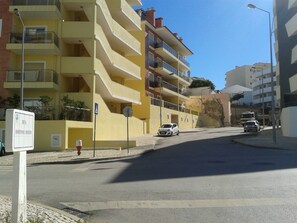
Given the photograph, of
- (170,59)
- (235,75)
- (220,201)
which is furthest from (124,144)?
(235,75)

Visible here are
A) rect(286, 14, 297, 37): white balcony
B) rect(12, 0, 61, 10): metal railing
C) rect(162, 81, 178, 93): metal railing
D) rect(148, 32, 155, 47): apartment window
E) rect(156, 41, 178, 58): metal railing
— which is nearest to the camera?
rect(12, 0, 61, 10): metal railing

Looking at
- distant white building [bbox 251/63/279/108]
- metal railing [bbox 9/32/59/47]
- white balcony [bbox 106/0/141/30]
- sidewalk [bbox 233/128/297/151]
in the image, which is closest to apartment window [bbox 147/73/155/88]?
white balcony [bbox 106/0/141/30]

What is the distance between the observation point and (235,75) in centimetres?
16962

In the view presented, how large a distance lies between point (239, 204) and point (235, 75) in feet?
543

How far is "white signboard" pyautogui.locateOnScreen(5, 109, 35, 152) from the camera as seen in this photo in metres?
5.79

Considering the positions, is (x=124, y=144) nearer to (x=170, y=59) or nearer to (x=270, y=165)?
(x=270, y=165)

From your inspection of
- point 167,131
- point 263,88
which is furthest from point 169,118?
point 263,88

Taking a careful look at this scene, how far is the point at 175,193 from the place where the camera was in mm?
10602

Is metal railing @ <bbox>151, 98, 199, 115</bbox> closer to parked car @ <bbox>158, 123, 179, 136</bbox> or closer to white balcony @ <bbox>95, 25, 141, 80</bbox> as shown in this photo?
parked car @ <bbox>158, 123, 179, 136</bbox>

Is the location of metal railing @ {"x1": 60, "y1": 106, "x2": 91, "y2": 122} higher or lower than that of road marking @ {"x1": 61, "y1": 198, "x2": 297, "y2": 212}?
higher

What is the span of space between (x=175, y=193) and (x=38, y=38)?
2678cm

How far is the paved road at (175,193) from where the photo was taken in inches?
323

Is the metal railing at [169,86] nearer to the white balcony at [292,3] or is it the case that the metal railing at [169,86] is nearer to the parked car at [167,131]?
the parked car at [167,131]

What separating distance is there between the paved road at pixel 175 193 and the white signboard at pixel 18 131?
2.49 m
